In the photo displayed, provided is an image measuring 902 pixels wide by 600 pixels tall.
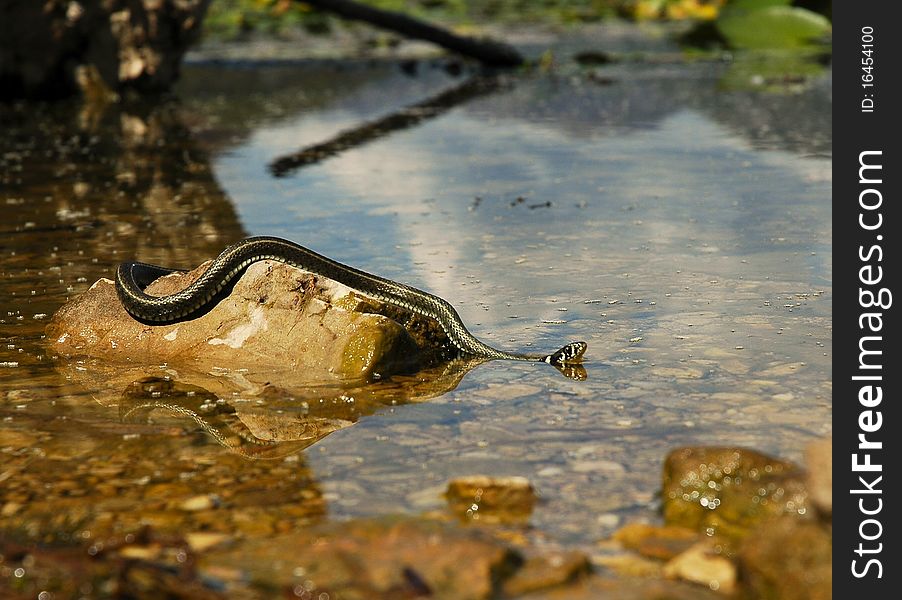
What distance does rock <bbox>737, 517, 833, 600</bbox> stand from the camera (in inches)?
201

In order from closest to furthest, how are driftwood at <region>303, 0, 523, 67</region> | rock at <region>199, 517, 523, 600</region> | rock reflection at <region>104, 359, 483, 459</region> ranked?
rock at <region>199, 517, 523, 600</region> → rock reflection at <region>104, 359, 483, 459</region> → driftwood at <region>303, 0, 523, 67</region>

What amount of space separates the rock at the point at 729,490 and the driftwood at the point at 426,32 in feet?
58.0

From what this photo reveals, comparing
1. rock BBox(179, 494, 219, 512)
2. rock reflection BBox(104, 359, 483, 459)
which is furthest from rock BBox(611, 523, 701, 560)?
rock reflection BBox(104, 359, 483, 459)

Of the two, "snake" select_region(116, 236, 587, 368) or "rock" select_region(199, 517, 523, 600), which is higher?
"snake" select_region(116, 236, 587, 368)

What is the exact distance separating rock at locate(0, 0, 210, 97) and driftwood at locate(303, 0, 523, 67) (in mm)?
2479

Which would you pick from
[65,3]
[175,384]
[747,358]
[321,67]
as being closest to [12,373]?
[175,384]

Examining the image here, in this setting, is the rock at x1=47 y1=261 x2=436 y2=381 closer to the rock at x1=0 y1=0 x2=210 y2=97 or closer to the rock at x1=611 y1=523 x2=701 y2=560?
the rock at x1=611 y1=523 x2=701 y2=560

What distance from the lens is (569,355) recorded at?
8.28 metres

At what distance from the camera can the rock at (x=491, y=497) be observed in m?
6.11

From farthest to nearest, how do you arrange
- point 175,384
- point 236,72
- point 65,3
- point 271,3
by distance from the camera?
point 271,3
point 236,72
point 65,3
point 175,384

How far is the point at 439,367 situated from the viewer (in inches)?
335

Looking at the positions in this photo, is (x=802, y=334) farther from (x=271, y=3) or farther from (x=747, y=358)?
(x=271, y=3)

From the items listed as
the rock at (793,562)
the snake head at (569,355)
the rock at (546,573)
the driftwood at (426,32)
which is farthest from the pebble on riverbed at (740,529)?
the driftwood at (426,32)
